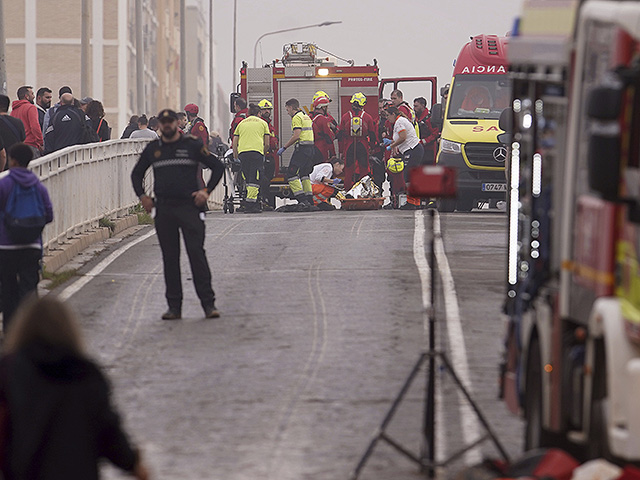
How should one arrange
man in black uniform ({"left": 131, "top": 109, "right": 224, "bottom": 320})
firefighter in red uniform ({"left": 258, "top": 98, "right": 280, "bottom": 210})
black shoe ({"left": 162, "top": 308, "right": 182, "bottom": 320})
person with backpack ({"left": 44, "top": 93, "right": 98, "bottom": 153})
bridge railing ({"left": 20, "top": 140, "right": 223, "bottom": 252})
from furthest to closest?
firefighter in red uniform ({"left": 258, "top": 98, "right": 280, "bottom": 210}) → person with backpack ({"left": 44, "top": 93, "right": 98, "bottom": 153}) → bridge railing ({"left": 20, "top": 140, "right": 223, "bottom": 252}) → black shoe ({"left": 162, "top": 308, "right": 182, "bottom": 320}) → man in black uniform ({"left": 131, "top": 109, "right": 224, "bottom": 320})

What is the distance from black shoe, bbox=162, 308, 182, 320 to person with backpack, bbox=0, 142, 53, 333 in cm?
170

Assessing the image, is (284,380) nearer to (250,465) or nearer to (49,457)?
(250,465)

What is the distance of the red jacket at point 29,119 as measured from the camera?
68.6 feet

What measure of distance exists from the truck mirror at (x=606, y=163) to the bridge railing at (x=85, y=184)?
11.1 m

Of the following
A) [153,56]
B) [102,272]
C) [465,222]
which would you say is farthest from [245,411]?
[153,56]

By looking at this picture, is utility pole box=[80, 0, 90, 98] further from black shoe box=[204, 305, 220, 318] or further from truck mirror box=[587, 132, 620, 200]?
truck mirror box=[587, 132, 620, 200]

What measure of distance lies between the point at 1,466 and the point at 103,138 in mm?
21313

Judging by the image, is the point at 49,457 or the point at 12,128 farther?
the point at 12,128

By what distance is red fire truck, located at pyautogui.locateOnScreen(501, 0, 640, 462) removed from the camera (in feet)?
21.6

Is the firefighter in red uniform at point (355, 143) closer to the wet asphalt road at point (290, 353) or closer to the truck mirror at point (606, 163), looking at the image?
the wet asphalt road at point (290, 353)

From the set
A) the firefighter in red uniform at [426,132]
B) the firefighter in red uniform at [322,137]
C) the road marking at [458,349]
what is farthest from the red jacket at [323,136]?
the road marking at [458,349]

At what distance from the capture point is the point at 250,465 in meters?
8.63

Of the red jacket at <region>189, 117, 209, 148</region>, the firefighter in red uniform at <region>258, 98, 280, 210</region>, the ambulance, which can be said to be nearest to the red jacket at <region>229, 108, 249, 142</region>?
the firefighter in red uniform at <region>258, 98, 280, 210</region>

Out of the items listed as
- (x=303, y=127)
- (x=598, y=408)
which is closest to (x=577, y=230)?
(x=598, y=408)
